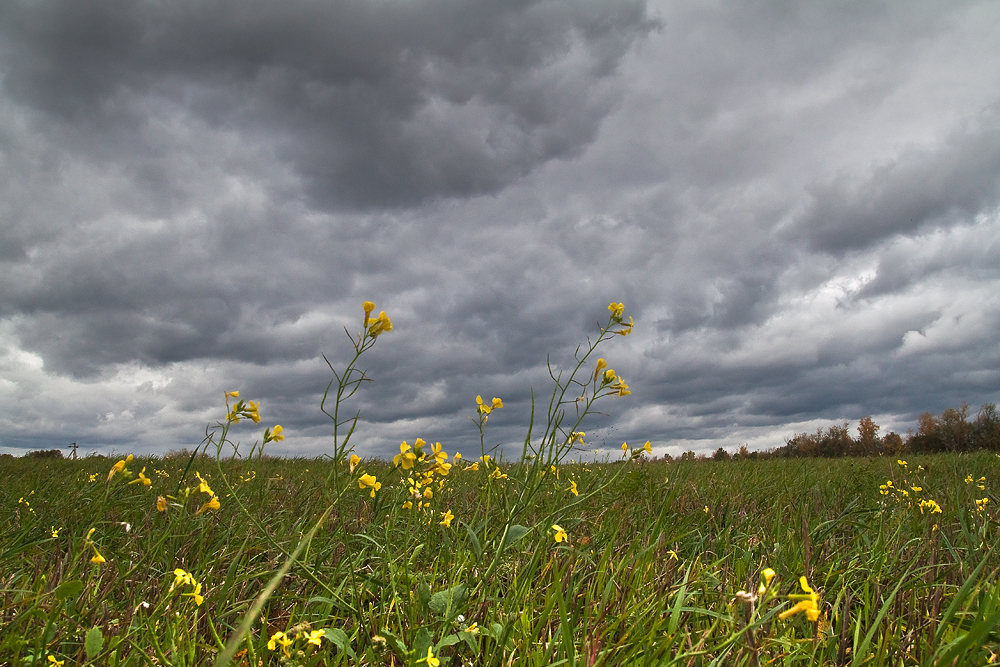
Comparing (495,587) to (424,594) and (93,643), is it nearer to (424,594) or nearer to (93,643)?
(424,594)

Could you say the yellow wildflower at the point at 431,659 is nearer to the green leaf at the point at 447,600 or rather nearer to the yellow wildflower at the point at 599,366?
the green leaf at the point at 447,600

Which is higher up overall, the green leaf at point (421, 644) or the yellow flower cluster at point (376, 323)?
the yellow flower cluster at point (376, 323)

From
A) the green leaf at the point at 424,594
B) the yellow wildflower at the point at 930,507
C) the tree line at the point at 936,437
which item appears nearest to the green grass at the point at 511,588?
the green leaf at the point at 424,594

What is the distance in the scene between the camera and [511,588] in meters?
2.51

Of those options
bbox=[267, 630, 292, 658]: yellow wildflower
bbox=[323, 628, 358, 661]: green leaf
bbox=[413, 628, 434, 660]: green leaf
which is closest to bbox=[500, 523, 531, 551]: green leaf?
bbox=[413, 628, 434, 660]: green leaf

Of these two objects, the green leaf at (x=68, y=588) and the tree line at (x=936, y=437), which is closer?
the green leaf at (x=68, y=588)

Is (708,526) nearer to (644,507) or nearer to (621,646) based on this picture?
(644,507)

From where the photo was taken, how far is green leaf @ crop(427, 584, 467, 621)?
2139 mm

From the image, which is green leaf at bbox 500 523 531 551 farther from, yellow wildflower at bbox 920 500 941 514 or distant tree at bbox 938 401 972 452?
distant tree at bbox 938 401 972 452

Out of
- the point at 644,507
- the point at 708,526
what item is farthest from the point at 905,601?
the point at 644,507

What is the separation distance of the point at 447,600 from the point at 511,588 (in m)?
0.46

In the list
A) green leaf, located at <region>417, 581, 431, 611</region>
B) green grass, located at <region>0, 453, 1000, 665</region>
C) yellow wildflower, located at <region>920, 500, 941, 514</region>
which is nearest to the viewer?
green grass, located at <region>0, 453, 1000, 665</region>

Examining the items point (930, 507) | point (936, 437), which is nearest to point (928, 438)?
point (936, 437)

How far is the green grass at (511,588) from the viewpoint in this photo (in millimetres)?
2053
